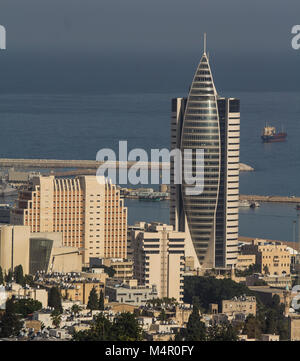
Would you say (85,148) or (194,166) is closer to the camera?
(194,166)

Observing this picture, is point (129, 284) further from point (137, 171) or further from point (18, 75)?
point (18, 75)

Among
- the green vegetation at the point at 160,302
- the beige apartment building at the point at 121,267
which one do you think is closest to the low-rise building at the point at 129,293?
the green vegetation at the point at 160,302

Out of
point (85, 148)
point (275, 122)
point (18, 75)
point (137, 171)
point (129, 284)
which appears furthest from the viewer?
point (18, 75)

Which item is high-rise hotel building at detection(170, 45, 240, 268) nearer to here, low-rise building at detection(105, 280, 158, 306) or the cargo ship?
low-rise building at detection(105, 280, 158, 306)

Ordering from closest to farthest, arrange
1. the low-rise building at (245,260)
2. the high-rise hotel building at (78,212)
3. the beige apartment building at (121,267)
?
the beige apartment building at (121,267) → the high-rise hotel building at (78,212) → the low-rise building at (245,260)

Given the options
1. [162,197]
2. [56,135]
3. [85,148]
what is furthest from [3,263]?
[56,135]

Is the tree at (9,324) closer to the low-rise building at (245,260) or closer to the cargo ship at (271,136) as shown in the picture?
the low-rise building at (245,260)
